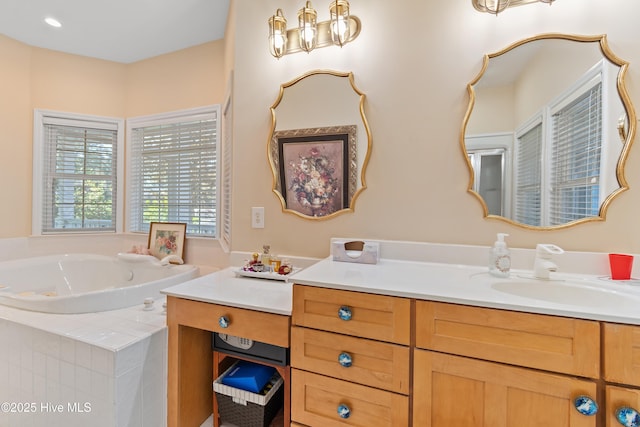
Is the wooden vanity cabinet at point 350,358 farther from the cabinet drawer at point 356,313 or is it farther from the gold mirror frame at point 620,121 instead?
the gold mirror frame at point 620,121

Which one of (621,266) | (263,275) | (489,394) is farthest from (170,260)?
(621,266)

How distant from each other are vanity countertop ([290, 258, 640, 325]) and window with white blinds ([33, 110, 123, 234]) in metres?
2.62

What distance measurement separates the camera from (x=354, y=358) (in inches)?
37.1

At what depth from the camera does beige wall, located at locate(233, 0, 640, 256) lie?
1119 mm

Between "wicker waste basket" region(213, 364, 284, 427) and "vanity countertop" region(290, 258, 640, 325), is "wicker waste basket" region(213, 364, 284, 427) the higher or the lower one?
the lower one

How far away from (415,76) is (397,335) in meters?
1.18

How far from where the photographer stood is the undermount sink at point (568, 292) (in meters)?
0.93

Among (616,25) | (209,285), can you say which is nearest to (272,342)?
(209,285)

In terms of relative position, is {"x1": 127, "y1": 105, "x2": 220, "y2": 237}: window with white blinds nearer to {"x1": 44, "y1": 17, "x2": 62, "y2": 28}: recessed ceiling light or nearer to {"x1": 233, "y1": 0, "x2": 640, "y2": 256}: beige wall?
{"x1": 44, "y1": 17, "x2": 62, "y2": 28}: recessed ceiling light

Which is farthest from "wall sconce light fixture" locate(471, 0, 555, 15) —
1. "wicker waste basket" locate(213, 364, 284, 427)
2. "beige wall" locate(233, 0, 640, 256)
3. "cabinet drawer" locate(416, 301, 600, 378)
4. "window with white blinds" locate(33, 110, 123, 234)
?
"window with white blinds" locate(33, 110, 123, 234)

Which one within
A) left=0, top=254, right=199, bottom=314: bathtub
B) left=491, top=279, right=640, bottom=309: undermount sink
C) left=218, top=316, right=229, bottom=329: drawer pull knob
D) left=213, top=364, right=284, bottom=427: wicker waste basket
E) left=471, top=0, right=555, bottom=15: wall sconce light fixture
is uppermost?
left=471, top=0, right=555, bottom=15: wall sconce light fixture

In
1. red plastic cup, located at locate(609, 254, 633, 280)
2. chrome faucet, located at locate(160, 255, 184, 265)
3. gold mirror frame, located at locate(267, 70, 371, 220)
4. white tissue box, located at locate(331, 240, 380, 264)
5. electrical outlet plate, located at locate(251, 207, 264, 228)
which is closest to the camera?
red plastic cup, located at locate(609, 254, 633, 280)

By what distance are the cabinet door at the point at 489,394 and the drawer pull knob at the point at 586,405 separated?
11 mm

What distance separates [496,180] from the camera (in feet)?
4.12
